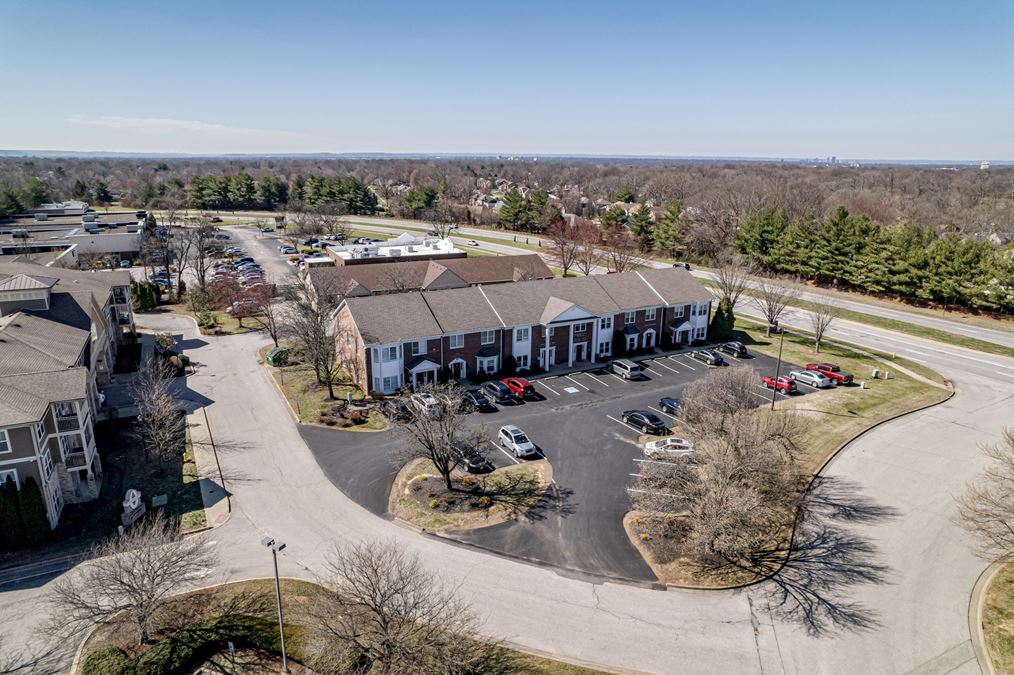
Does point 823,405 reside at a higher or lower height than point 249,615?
higher

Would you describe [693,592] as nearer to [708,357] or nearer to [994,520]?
[994,520]

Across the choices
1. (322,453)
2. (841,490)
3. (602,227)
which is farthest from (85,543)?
(602,227)

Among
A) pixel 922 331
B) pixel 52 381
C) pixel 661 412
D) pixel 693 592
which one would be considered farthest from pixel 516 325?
pixel 922 331

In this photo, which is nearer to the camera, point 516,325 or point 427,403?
point 427,403

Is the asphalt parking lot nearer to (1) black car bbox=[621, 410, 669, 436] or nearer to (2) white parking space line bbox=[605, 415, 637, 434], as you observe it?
(2) white parking space line bbox=[605, 415, 637, 434]

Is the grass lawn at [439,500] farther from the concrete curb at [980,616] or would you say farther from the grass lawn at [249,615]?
the concrete curb at [980,616]

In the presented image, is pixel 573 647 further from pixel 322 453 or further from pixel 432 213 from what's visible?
pixel 432 213

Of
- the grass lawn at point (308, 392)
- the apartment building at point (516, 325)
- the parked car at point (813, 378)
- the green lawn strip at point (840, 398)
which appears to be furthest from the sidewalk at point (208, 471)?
the parked car at point (813, 378)
